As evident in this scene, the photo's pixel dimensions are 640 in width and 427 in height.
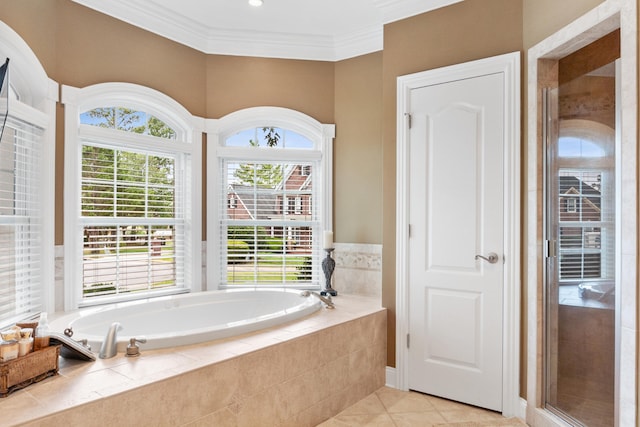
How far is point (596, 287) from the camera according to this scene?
2107mm

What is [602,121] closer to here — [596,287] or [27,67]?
[596,287]

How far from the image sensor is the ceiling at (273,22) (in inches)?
121

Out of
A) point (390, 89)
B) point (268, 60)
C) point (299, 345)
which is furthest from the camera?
point (268, 60)

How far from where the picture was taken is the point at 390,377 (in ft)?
10.1

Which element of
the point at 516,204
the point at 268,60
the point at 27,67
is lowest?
the point at 516,204

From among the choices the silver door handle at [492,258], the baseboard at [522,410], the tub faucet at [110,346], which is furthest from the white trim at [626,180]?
the tub faucet at [110,346]

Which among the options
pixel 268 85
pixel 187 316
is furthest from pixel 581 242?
pixel 268 85

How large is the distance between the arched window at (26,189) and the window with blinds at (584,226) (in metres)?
3.00

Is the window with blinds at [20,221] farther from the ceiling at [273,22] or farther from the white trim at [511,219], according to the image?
the white trim at [511,219]

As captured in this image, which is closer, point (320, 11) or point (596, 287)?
point (596, 287)

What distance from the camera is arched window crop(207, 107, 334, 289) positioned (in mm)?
3709

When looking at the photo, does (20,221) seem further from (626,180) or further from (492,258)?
(626,180)

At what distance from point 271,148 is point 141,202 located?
45.0 inches

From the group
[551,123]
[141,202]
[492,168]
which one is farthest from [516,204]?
[141,202]
